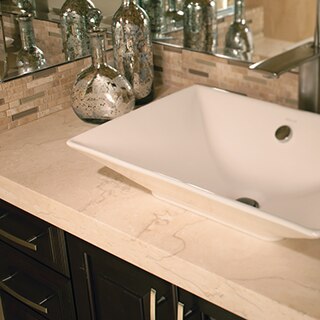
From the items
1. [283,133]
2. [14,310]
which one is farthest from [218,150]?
[14,310]

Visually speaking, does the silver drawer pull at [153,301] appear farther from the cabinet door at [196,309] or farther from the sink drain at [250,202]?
the sink drain at [250,202]

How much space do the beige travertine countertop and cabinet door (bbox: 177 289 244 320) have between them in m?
0.04

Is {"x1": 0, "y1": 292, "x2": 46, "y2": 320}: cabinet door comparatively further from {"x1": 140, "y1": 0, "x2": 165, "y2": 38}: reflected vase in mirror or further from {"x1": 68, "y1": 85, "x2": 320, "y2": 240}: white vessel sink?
{"x1": 140, "y1": 0, "x2": 165, "y2": 38}: reflected vase in mirror

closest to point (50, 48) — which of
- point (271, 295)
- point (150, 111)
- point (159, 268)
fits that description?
point (150, 111)

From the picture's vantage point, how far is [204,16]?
1.69 m

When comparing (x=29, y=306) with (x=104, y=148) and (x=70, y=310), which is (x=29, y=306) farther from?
(x=104, y=148)

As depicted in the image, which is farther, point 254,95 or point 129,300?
point 254,95

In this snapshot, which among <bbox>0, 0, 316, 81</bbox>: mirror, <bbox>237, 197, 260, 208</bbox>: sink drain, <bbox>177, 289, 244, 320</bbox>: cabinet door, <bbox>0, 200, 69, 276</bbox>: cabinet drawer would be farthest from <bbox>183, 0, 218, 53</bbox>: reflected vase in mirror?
<bbox>177, 289, 244, 320</bbox>: cabinet door

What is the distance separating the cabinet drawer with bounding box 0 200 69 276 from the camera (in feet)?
4.46

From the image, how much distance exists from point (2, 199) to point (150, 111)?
1.21ft

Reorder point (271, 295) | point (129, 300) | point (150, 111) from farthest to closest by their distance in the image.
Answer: point (150, 111) < point (129, 300) < point (271, 295)

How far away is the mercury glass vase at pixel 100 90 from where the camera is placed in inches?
60.9

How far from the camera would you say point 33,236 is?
55.4 inches

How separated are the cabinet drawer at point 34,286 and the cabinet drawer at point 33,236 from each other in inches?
0.9
